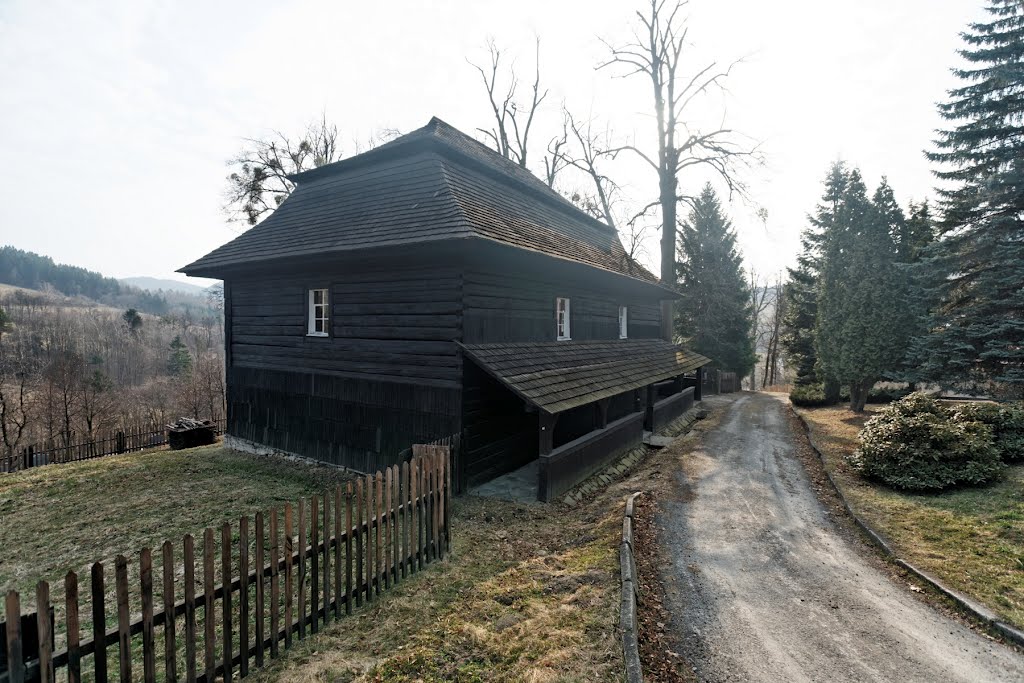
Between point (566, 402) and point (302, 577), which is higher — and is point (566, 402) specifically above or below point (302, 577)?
above

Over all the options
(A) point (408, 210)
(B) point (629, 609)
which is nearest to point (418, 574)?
(B) point (629, 609)

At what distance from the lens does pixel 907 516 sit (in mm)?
8742

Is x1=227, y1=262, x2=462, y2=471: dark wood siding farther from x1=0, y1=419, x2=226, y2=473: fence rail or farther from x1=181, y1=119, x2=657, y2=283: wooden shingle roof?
x1=0, y1=419, x2=226, y2=473: fence rail

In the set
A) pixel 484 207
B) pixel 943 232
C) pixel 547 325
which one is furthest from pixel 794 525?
pixel 943 232

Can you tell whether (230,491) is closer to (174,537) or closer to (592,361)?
(174,537)

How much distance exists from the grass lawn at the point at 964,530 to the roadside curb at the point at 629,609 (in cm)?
427

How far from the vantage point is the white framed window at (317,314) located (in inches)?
506

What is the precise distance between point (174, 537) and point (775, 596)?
922 cm

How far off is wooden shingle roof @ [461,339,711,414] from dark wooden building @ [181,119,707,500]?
0.06 m

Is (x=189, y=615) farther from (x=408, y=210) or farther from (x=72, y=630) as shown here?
(x=408, y=210)

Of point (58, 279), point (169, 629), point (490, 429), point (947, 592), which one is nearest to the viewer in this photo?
point (169, 629)

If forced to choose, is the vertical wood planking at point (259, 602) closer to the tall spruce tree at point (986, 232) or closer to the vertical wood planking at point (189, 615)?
the vertical wood planking at point (189, 615)

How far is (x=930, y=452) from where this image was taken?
1044cm

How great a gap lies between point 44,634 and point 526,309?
404 inches
